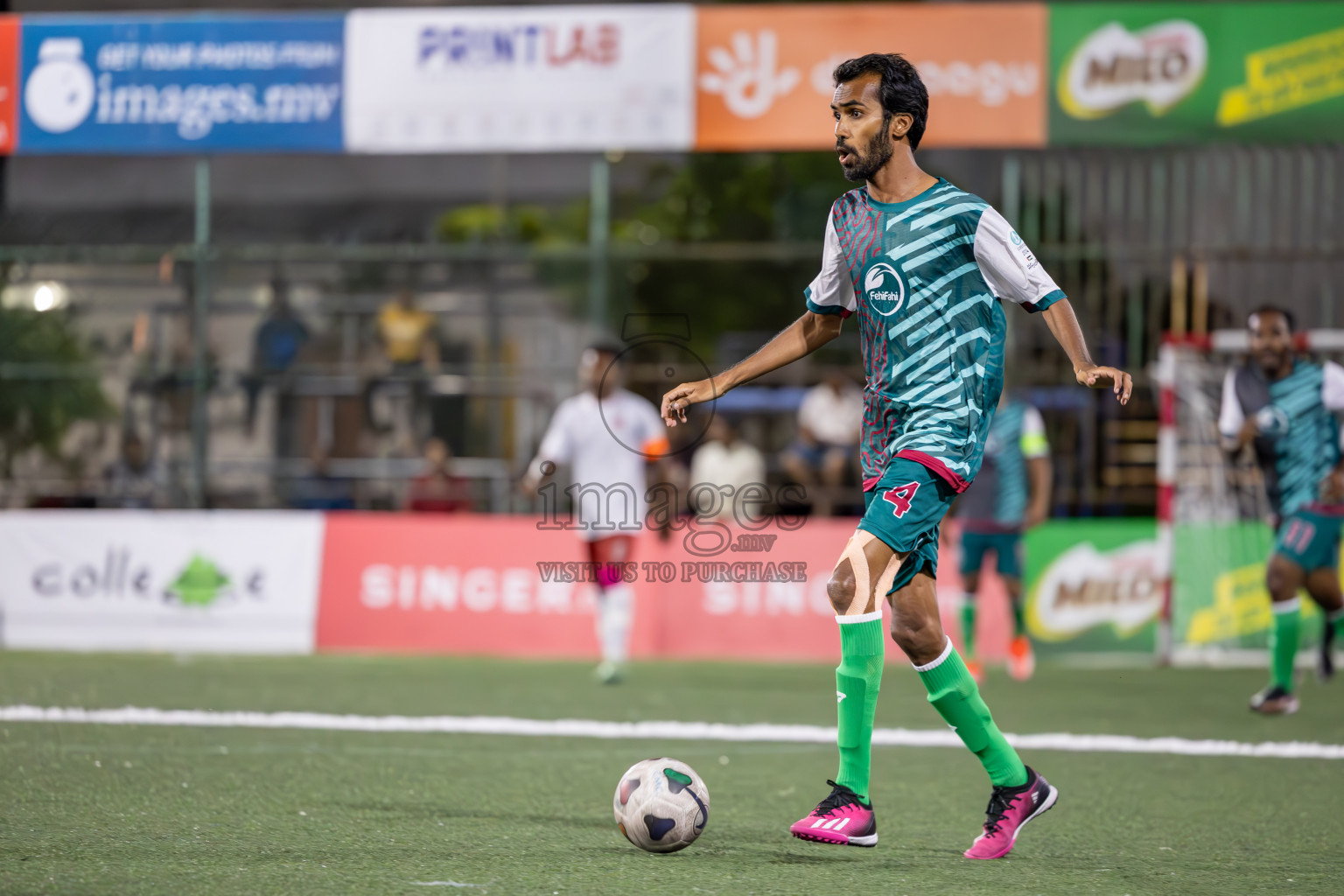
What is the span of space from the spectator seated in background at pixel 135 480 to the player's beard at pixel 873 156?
36.8ft

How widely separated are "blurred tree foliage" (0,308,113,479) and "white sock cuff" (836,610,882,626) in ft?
38.4

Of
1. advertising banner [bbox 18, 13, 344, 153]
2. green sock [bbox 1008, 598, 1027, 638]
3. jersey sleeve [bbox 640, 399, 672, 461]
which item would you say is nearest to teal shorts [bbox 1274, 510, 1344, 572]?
green sock [bbox 1008, 598, 1027, 638]

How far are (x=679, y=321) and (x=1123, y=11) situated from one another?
8371mm

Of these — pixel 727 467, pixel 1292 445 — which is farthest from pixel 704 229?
pixel 1292 445

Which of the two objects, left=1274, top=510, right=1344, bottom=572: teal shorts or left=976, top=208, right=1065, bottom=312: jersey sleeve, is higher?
left=976, top=208, right=1065, bottom=312: jersey sleeve

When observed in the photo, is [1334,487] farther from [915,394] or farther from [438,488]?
[438,488]

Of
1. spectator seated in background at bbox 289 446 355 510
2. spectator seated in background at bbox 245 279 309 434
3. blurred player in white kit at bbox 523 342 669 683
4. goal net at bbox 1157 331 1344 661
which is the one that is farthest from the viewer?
spectator seated in background at bbox 245 279 309 434

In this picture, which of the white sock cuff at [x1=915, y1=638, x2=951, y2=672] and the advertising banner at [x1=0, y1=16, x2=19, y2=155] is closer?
the white sock cuff at [x1=915, y1=638, x2=951, y2=672]

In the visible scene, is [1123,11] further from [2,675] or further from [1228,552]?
[2,675]

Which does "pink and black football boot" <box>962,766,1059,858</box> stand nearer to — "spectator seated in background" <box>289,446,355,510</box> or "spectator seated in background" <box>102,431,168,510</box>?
"spectator seated in background" <box>289,446,355,510</box>

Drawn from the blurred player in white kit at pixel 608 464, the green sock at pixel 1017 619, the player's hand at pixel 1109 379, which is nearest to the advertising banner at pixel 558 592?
the green sock at pixel 1017 619

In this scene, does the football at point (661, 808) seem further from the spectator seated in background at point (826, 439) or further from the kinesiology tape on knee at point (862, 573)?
the spectator seated in background at point (826, 439)

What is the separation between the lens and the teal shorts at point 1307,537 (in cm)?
939

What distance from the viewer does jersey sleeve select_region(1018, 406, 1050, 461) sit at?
11125 mm
